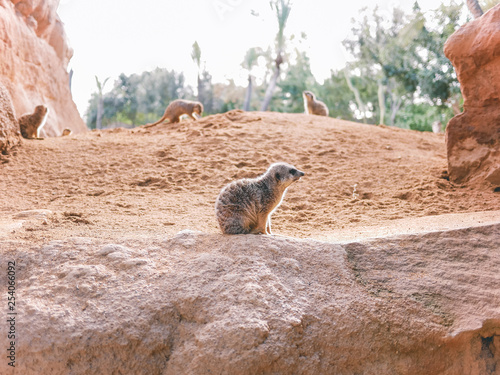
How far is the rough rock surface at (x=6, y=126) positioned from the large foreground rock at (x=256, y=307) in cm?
423

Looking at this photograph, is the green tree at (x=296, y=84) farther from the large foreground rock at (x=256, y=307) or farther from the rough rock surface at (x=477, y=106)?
the large foreground rock at (x=256, y=307)

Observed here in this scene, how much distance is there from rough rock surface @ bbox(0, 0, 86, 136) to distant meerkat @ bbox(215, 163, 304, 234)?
25.1 ft

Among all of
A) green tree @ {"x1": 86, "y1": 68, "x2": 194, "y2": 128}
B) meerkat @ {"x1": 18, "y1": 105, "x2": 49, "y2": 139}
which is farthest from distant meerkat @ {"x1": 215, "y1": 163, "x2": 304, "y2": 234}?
green tree @ {"x1": 86, "y1": 68, "x2": 194, "y2": 128}

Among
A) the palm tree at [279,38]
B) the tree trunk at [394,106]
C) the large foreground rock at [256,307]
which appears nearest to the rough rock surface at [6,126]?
the large foreground rock at [256,307]

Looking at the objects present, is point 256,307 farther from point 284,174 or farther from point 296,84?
point 296,84

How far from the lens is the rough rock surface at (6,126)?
6.89 m

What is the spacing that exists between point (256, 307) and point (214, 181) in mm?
3621

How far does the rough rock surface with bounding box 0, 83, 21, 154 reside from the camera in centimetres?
689

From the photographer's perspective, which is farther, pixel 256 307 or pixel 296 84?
pixel 296 84

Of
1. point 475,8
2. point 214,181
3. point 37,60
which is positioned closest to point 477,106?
point 214,181

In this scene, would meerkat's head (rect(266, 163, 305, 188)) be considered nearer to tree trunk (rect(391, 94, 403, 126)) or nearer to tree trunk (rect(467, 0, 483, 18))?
tree trunk (rect(467, 0, 483, 18))

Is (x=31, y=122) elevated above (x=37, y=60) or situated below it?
below

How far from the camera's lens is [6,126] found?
6.99 metres

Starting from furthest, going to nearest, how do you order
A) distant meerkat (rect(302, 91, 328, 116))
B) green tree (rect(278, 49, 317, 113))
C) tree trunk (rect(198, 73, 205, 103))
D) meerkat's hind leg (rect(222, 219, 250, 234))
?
green tree (rect(278, 49, 317, 113)) → tree trunk (rect(198, 73, 205, 103)) → distant meerkat (rect(302, 91, 328, 116)) → meerkat's hind leg (rect(222, 219, 250, 234))
